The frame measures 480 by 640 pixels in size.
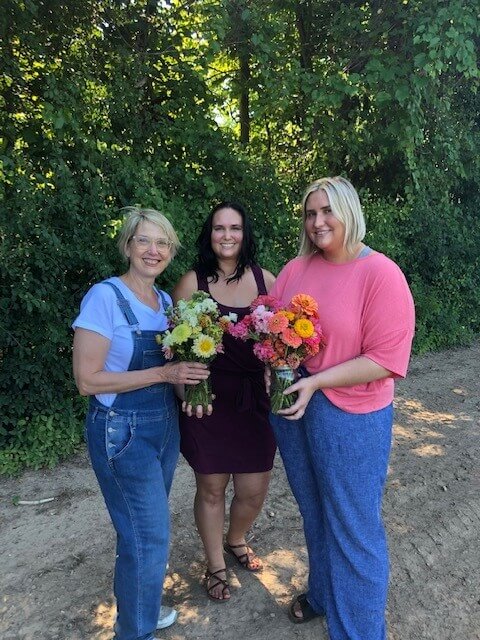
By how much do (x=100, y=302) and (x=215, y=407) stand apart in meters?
0.89

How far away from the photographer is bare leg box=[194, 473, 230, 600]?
276 centimetres

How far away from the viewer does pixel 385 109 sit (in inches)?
235

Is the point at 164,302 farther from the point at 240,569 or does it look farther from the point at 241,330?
the point at 240,569

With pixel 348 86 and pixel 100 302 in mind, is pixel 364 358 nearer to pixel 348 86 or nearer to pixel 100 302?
pixel 100 302

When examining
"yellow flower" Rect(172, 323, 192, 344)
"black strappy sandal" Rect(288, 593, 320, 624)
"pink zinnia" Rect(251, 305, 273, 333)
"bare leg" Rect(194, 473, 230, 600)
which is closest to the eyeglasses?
"yellow flower" Rect(172, 323, 192, 344)

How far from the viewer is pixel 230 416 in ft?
8.75

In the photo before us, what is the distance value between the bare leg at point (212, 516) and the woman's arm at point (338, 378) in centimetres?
89

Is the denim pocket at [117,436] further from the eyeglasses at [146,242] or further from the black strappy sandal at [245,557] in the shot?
the black strappy sandal at [245,557]

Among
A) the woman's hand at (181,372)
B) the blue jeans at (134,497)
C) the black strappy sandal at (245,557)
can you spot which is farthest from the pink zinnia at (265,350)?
the black strappy sandal at (245,557)

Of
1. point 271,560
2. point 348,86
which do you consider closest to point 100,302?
point 271,560

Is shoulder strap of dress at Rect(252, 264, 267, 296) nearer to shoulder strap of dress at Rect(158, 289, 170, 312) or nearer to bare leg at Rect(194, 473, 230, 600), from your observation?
shoulder strap of dress at Rect(158, 289, 170, 312)

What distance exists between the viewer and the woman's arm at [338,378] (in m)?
2.03

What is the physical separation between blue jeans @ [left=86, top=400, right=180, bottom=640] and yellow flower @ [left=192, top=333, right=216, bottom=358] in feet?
1.15

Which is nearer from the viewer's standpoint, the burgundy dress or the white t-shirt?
the white t-shirt
